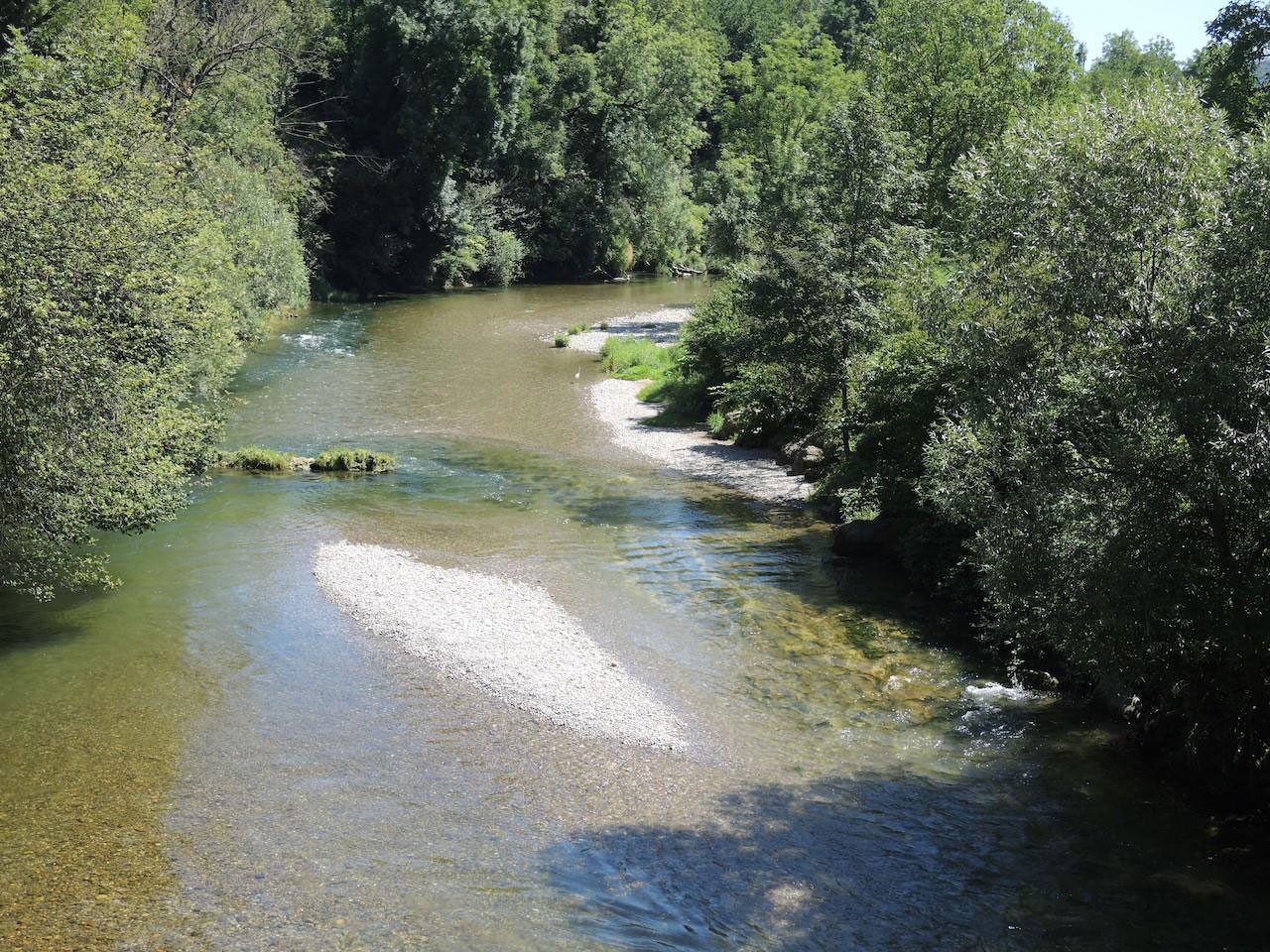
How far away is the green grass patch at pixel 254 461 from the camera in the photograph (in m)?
29.0

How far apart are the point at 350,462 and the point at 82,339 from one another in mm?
13810

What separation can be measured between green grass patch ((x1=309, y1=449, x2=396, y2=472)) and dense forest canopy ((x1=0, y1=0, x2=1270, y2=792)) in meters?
3.34

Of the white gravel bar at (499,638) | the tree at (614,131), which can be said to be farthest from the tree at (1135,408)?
the tree at (614,131)

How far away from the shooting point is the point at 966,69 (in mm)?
38781

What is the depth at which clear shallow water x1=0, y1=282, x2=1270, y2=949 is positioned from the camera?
11.0 meters

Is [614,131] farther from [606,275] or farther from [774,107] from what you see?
[774,107]

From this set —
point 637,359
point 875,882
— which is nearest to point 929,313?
point 875,882

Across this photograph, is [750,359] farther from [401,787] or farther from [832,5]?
[832,5]

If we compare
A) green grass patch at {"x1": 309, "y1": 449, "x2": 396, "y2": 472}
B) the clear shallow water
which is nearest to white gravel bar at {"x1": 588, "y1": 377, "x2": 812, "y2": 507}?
the clear shallow water

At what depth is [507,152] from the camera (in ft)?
238

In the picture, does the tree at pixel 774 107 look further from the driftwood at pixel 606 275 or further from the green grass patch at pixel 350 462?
the green grass patch at pixel 350 462

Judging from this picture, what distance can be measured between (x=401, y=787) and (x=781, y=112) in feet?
174

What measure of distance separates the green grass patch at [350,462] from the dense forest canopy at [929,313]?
334 centimetres

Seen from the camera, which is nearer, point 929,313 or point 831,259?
point 929,313
